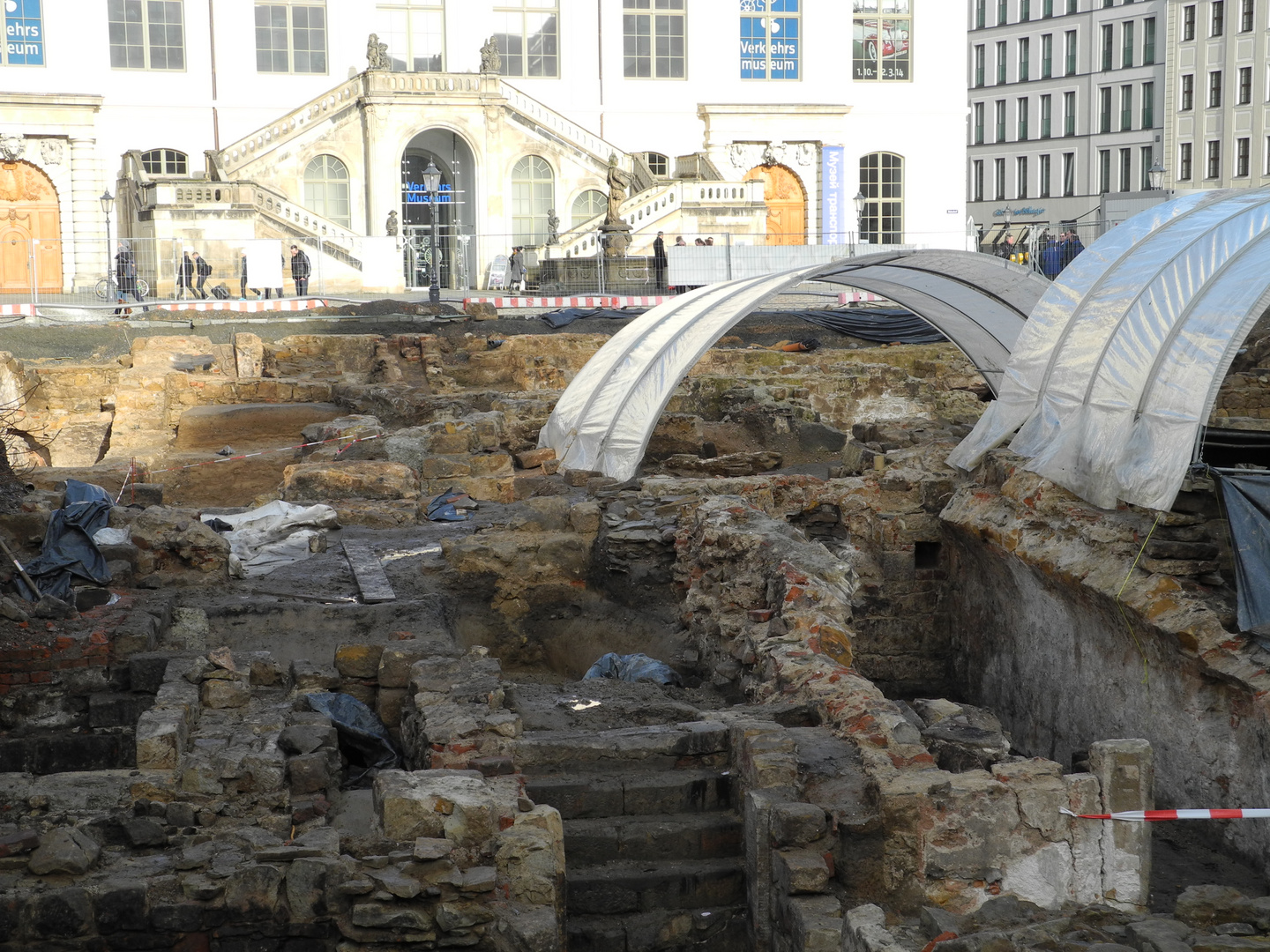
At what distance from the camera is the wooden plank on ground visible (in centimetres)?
1128

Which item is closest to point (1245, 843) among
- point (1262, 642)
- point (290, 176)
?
point (1262, 642)

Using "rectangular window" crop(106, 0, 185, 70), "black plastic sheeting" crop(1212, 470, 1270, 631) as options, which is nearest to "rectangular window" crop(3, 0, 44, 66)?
"rectangular window" crop(106, 0, 185, 70)

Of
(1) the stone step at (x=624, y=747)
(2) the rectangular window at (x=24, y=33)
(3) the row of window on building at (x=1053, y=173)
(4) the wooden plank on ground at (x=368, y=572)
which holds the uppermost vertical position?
(2) the rectangular window at (x=24, y=33)

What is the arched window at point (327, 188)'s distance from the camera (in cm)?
3744

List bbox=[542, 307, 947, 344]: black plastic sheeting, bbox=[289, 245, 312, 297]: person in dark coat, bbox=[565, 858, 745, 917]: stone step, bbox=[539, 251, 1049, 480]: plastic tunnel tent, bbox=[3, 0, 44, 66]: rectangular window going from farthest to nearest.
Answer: bbox=[3, 0, 44, 66]: rectangular window, bbox=[289, 245, 312, 297]: person in dark coat, bbox=[542, 307, 947, 344]: black plastic sheeting, bbox=[539, 251, 1049, 480]: plastic tunnel tent, bbox=[565, 858, 745, 917]: stone step

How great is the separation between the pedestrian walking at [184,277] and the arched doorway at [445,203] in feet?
24.2

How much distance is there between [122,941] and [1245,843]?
22.1 feet

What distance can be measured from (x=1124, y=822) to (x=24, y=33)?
38.1 meters

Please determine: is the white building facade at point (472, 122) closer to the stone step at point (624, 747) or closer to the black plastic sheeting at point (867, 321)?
the black plastic sheeting at point (867, 321)

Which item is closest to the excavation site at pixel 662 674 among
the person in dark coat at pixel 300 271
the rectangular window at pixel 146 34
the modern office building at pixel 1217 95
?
the person in dark coat at pixel 300 271

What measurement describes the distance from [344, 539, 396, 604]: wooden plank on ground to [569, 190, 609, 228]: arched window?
1081 inches

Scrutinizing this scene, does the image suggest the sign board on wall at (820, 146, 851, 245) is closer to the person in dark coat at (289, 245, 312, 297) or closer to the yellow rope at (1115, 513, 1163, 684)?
the person in dark coat at (289, 245, 312, 297)

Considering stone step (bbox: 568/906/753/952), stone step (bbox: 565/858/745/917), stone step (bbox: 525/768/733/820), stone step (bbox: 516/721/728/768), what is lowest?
stone step (bbox: 568/906/753/952)

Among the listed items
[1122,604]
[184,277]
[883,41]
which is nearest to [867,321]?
[184,277]
